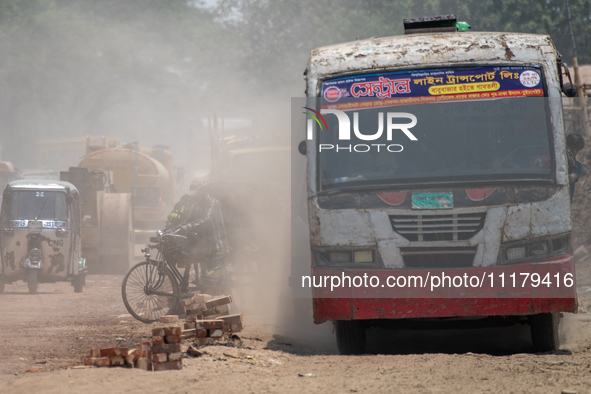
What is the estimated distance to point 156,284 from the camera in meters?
8.71

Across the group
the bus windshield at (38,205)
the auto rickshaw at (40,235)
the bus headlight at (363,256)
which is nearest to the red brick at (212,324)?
the bus headlight at (363,256)

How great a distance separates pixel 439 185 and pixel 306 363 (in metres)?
1.85

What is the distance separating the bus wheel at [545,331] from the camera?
5930 mm

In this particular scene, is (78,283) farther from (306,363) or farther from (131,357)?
(306,363)

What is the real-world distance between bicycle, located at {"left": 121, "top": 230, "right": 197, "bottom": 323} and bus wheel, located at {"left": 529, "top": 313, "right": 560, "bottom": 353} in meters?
4.32

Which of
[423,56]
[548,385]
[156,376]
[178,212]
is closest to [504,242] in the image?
[548,385]

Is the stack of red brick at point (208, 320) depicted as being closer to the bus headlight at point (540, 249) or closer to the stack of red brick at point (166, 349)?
the stack of red brick at point (166, 349)

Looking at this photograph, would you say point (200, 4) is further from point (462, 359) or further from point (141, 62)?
point (462, 359)

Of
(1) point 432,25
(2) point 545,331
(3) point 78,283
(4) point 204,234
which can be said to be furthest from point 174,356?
(3) point 78,283

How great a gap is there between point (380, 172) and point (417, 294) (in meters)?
1.08

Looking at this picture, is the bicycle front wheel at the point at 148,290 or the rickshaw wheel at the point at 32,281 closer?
the bicycle front wheel at the point at 148,290

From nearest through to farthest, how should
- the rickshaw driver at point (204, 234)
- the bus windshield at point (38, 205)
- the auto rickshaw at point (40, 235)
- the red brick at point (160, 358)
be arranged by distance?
the red brick at point (160, 358) < the rickshaw driver at point (204, 234) < the auto rickshaw at point (40, 235) < the bus windshield at point (38, 205)

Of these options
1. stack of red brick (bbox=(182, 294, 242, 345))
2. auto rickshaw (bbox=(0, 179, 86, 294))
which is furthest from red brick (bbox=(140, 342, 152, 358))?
auto rickshaw (bbox=(0, 179, 86, 294))

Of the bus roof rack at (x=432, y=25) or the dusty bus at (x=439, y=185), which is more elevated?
the bus roof rack at (x=432, y=25)
